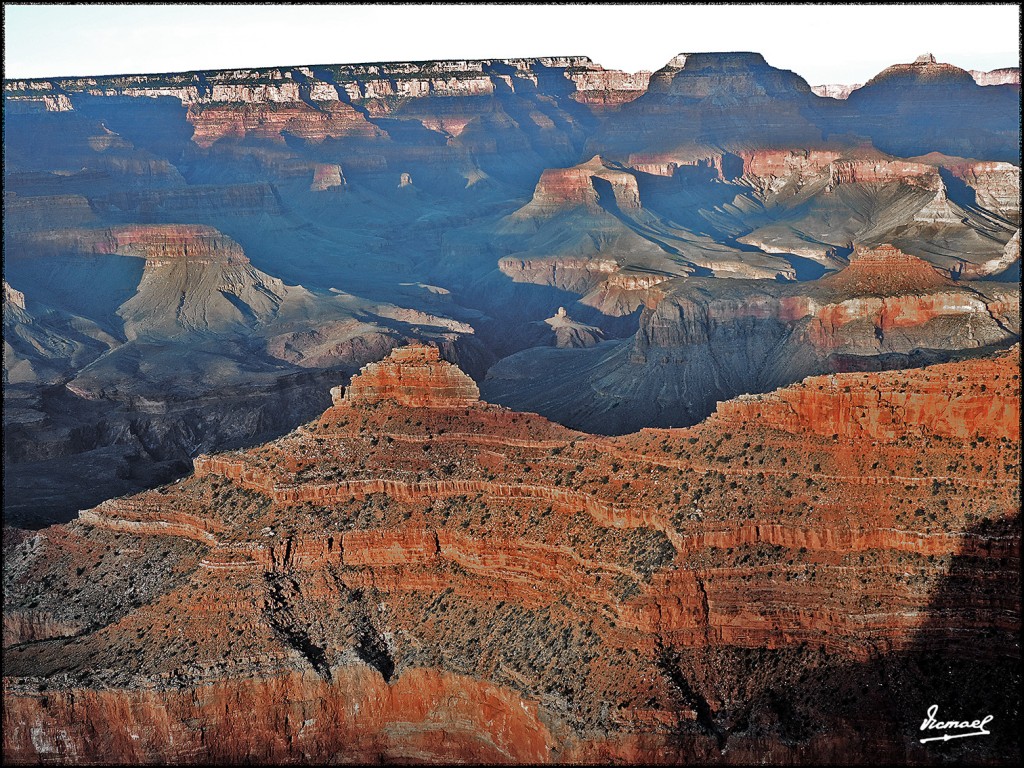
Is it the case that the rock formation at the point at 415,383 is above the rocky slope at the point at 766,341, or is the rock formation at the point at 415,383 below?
above

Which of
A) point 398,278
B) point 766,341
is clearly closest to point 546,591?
point 766,341

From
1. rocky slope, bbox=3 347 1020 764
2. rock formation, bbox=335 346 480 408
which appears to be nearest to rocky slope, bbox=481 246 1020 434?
rock formation, bbox=335 346 480 408

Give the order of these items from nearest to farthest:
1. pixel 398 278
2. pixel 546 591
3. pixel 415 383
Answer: pixel 546 591
pixel 415 383
pixel 398 278

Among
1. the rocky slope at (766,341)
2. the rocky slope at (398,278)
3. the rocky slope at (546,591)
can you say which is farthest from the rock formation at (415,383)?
the rocky slope at (766,341)

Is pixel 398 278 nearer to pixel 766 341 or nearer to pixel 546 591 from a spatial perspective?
pixel 766 341

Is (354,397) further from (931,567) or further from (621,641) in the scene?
(931,567)

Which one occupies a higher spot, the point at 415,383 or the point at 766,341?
the point at 415,383

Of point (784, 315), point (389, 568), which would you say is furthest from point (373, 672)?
point (784, 315)

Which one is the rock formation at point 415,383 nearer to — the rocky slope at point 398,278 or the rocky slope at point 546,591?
the rocky slope at point 546,591

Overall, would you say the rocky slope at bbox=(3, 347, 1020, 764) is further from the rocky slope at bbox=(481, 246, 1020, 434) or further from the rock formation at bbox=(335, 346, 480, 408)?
the rocky slope at bbox=(481, 246, 1020, 434)
